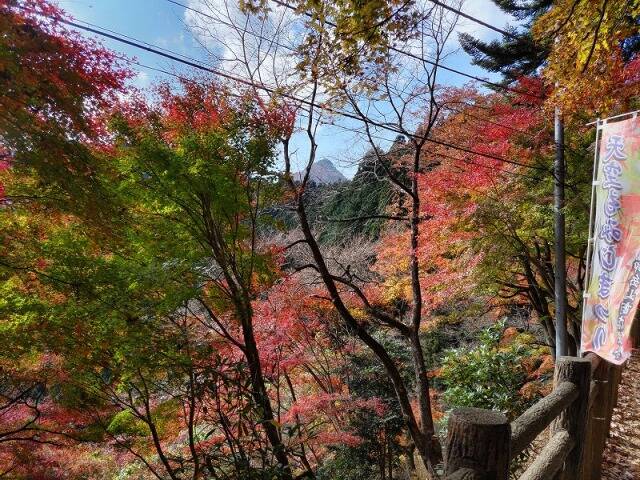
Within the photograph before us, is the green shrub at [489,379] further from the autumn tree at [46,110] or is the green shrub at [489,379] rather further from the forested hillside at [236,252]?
the autumn tree at [46,110]

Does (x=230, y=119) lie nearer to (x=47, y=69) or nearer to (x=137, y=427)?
(x=47, y=69)

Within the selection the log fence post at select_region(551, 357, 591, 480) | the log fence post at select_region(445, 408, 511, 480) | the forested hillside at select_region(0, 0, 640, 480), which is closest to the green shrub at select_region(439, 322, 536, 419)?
the forested hillside at select_region(0, 0, 640, 480)

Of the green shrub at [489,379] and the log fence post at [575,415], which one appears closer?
the log fence post at [575,415]

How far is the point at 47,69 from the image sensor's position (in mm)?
3859

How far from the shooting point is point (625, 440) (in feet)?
16.0

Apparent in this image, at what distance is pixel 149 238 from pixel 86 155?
5.17 feet

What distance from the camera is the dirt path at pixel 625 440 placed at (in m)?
4.16

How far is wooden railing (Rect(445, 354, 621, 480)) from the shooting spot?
5.48ft

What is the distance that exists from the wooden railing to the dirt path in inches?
22.5

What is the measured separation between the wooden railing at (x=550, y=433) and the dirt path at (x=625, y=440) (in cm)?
57

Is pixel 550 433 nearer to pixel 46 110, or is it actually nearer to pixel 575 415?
pixel 575 415

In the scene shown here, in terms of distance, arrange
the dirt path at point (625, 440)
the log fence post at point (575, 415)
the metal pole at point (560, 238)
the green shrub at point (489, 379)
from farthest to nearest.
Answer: the metal pole at point (560, 238) < the green shrub at point (489, 379) < the dirt path at point (625, 440) < the log fence post at point (575, 415)

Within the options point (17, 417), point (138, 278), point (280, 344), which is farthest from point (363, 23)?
point (17, 417)

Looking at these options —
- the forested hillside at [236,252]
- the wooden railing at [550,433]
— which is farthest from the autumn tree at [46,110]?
the wooden railing at [550,433]
